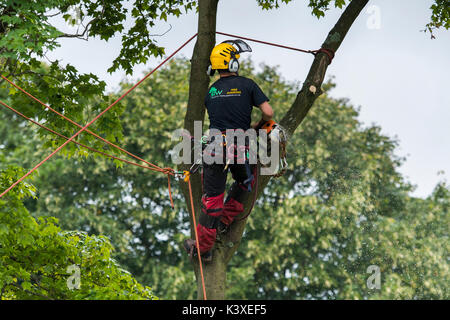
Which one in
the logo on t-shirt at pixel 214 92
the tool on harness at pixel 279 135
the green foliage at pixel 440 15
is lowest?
the tool on harness at pixel 279 135

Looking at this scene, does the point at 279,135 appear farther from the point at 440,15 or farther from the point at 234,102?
the point at 440,15

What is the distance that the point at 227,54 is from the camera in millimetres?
5652

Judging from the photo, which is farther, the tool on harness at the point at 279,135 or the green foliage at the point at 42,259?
the green foliage at the point at 42,259

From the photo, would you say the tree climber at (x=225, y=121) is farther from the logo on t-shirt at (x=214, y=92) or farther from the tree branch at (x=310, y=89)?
the tree branch at (x=310, y=89)

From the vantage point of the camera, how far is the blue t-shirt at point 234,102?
557 cm

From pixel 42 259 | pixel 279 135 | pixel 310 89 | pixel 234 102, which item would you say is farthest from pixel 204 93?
pixel 42 259

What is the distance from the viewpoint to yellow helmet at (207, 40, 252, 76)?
5.66 meters

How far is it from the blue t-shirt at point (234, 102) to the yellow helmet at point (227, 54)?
0.42 ft

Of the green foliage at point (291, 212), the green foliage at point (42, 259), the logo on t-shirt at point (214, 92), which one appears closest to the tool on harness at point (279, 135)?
the logo on t-shirt at point (214, 92)

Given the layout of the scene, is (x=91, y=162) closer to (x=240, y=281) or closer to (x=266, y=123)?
(x=240, y=281)

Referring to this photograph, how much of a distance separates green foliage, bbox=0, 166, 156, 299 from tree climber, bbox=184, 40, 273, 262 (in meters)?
2.04

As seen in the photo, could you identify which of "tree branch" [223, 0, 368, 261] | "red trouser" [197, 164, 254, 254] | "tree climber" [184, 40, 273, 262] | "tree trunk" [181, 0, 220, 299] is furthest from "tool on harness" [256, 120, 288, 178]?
"tree trunk" [181, 0, 220, 299]

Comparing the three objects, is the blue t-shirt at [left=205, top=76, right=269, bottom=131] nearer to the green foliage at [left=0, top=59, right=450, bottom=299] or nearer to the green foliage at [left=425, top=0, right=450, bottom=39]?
the green foliage at [left=425, top=0, right=450, bottom=39]

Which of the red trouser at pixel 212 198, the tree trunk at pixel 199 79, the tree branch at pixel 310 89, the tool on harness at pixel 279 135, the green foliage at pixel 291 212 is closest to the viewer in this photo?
the red trouser at pixel 212 198
